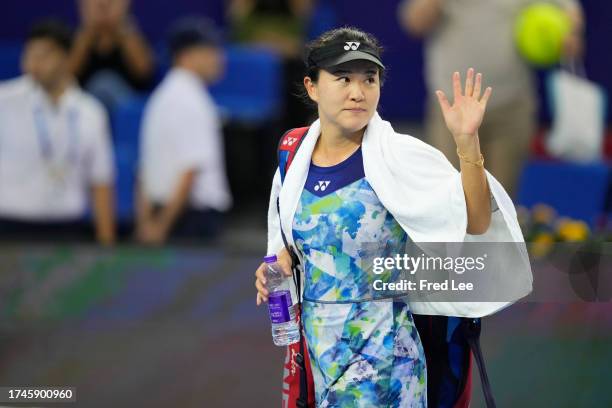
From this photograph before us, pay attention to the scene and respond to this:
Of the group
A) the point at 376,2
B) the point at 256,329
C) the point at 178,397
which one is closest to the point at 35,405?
the point at 178,397

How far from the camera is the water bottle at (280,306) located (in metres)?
3.55

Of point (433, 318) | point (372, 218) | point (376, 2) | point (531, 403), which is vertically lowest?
point (531, 403)

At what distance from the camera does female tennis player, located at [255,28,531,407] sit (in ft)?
11.2

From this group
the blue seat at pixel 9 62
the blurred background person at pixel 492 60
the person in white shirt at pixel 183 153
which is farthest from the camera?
the blue seat at pixel 9 62

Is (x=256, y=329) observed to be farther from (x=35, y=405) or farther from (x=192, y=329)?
(x=35, y=405)

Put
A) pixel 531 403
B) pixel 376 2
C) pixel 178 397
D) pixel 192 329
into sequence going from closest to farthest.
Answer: pixel 531 403, pixel 178 397, pixel 192 329, pixel 376 2

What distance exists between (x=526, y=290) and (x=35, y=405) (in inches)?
74.7

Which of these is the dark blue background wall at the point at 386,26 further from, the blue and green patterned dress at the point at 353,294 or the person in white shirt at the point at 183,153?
the blue and green patterned dress at the point at 353,294

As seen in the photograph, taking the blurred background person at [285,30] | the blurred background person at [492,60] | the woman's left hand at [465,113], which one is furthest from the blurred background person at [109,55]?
the woman's left hand at [465,113]

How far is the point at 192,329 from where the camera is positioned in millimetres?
5238

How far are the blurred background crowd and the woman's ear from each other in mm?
2095

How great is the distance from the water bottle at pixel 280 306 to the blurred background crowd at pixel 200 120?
201cm

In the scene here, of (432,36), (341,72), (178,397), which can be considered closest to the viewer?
(341,72)

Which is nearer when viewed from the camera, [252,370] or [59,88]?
[252,370]
